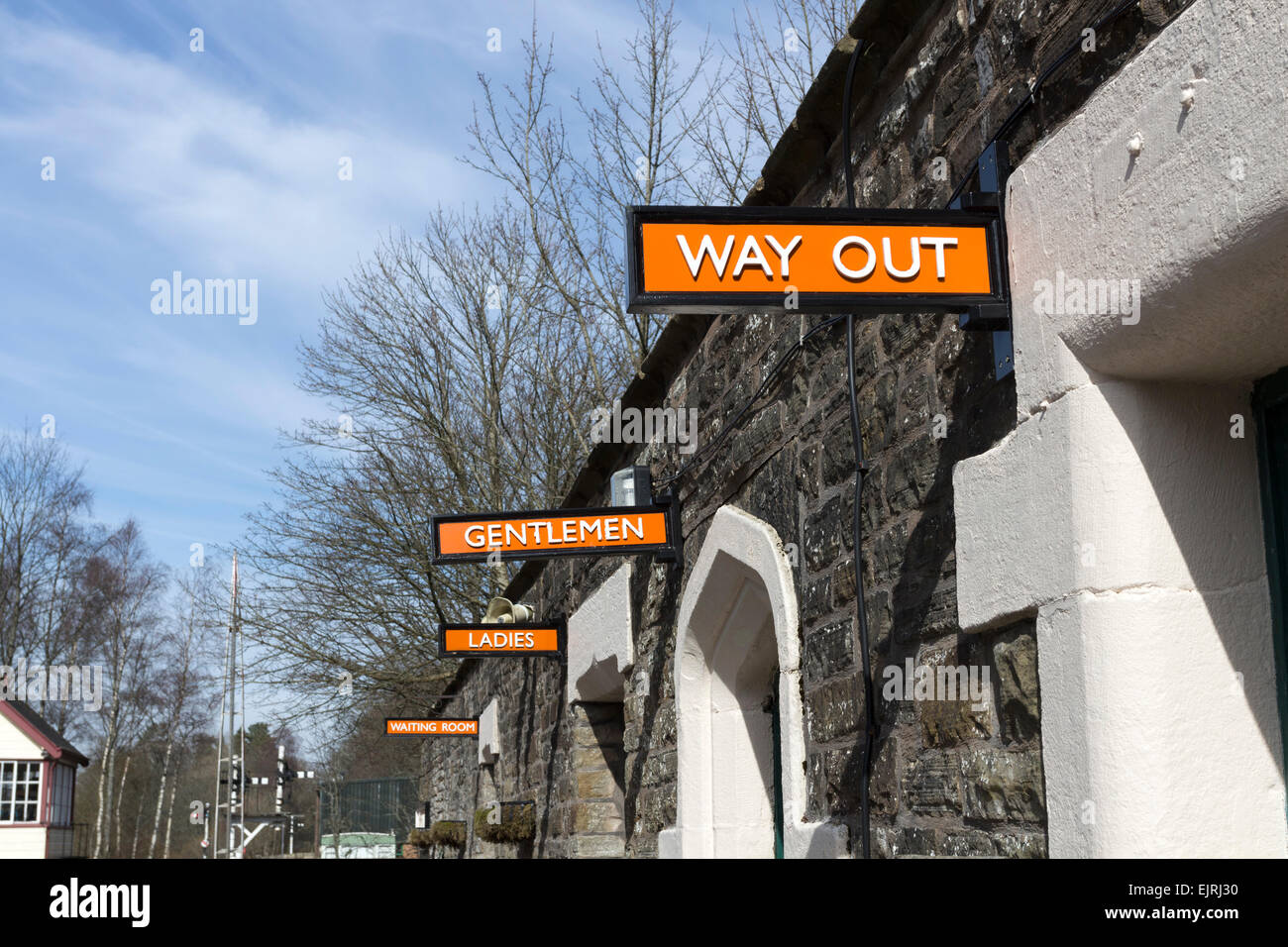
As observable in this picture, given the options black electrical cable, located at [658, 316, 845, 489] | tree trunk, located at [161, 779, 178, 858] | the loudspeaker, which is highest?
black electrical cable, located at [658, 316, 845, 489]

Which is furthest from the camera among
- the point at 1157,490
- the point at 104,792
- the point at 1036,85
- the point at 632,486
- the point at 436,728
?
the point at 104,792

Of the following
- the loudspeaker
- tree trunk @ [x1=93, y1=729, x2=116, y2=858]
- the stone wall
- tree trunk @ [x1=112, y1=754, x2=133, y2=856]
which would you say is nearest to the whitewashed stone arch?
the stone wall

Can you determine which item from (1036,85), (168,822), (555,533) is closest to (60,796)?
(168,822)

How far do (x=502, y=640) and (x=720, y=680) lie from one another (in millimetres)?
3197

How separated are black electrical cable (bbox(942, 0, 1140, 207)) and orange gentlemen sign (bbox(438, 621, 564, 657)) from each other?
18.6ft

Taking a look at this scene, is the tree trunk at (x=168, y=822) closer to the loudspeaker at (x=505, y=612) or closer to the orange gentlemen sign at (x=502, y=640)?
the loudspeaker at (x=505, y=612)

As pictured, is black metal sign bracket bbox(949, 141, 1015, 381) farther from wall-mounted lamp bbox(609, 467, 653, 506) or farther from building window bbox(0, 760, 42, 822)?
building window bbox(0, 760, 42, 822)

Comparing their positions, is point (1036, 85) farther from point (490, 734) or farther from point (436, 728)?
point (436, 728)

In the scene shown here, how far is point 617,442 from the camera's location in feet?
24.7

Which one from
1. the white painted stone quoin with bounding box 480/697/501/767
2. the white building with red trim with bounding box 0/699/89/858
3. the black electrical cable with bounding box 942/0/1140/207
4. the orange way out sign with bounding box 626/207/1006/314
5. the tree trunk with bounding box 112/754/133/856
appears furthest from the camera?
the tree trunk with bounding box 112/754/133/856

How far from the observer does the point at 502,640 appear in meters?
Answer: 8.83

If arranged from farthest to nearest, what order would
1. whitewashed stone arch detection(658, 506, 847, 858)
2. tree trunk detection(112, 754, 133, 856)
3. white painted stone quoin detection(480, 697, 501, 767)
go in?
1. tree trunk detection(112, 754, 133, 856)
2. white painted stone quoin detection(480, 697, 501, 767)
3. whitewashed stone arch detection(658, 506, 847, 858)

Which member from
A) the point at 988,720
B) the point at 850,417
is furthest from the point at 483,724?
the point at 988,720

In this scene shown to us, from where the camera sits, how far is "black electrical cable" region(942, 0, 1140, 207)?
9.47 ft
